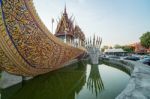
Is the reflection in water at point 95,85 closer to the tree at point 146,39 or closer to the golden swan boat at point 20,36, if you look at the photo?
the golden swan boat at point 20,36

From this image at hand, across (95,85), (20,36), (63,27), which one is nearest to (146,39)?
(63,27)

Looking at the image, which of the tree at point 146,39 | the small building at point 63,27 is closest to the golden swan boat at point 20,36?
the small building at point 63,27

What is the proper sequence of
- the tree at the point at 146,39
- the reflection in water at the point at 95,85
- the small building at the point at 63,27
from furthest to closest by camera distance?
the tree at the point at 146,39, the small building at the point at 63,27, the reflection in water at the point at 95,85

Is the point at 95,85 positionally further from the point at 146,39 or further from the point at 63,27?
the point at 146,39

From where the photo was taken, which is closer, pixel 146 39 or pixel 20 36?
pixel 20 36

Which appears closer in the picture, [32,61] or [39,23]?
[39,23]

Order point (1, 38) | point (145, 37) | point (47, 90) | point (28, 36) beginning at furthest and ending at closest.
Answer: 1. point (145, 37)
2. point (47, 90)
3. point (28, 36)
4. point (1, 38)

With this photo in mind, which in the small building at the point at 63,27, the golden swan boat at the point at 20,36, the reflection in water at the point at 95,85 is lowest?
the reflection in water at the point at 95,85

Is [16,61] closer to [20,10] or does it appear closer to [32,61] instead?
[32,61]

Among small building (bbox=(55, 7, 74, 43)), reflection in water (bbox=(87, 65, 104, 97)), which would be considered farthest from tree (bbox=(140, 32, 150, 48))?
reflection in water (bbox=(87, 65, 104, 97))

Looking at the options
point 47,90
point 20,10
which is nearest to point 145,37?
point 47,90

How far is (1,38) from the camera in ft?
13.2

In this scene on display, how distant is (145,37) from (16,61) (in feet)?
104

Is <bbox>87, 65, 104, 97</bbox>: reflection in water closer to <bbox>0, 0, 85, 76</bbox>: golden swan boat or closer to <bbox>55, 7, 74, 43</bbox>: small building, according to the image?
<bbox>0, 0, 85, 76</bbox>: golden swan boat
